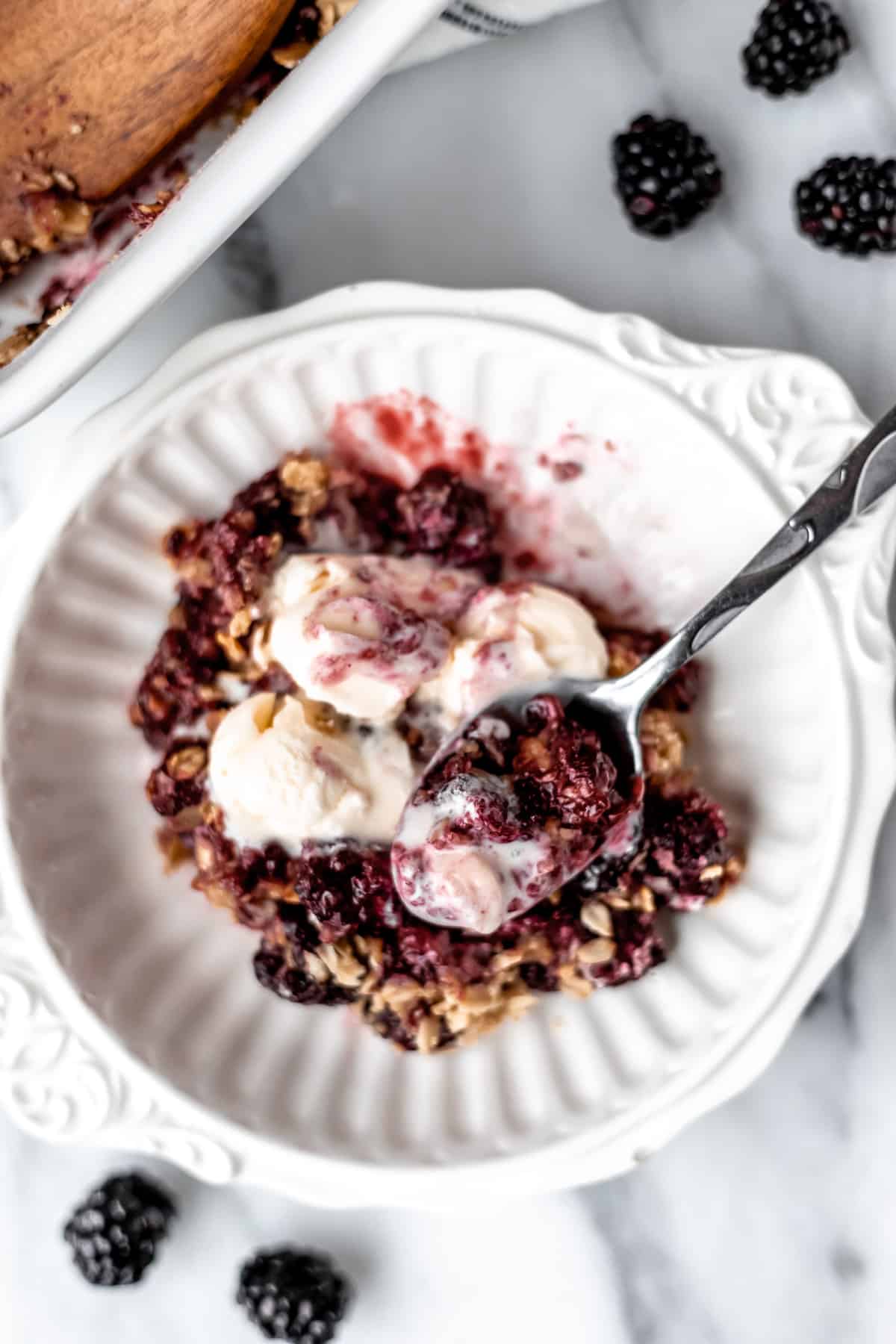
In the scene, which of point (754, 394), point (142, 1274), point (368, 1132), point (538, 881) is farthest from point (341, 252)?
point (142, 1274)

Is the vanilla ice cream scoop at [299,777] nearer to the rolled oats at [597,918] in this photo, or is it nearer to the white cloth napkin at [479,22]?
the rolled oats at [597,918]

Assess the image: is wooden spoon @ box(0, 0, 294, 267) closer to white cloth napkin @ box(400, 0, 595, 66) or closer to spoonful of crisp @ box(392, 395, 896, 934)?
white cloth napkin @ box(400, 0, 595, 66)

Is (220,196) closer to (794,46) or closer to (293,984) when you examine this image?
(794,46)

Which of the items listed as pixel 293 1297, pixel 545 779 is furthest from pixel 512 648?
pixel 293 1297

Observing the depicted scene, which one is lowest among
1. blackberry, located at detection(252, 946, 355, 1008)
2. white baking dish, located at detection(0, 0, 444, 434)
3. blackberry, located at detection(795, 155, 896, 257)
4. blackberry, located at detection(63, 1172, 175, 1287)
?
blackberry, located at detection(63, 1172, 175, 1287)

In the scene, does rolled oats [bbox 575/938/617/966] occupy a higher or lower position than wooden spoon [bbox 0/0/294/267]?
lower

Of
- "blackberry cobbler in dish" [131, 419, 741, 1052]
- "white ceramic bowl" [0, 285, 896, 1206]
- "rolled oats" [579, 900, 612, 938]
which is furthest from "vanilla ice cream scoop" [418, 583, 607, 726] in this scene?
"rolled oats" [579, 900, 612, 938]
